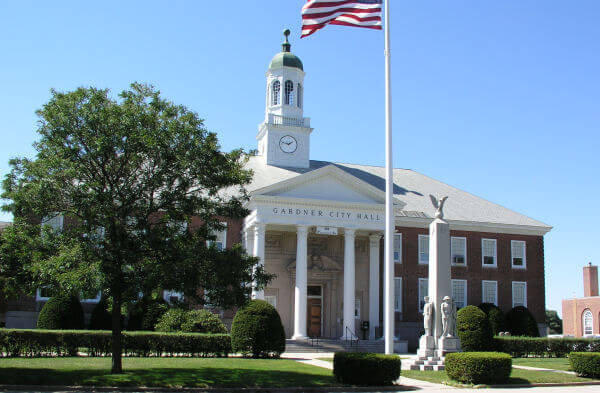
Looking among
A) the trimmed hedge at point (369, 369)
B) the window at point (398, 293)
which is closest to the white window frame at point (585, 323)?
the window at point (398, 293)

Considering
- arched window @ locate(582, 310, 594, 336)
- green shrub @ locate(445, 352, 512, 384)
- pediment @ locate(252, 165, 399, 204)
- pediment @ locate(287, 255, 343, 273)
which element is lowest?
arched window @ locate(582, 310, 594, 336)

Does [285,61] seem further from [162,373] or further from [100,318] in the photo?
[162,373]

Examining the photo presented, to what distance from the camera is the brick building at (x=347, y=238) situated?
3822 cm

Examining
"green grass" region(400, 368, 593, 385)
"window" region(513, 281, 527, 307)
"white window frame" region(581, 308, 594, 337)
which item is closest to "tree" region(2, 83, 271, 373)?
"green grass" region(400, 368, 593, 385)

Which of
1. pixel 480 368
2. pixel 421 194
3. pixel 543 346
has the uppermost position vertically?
pixel 421 194

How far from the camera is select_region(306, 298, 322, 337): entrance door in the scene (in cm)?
4250

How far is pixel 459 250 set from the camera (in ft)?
152

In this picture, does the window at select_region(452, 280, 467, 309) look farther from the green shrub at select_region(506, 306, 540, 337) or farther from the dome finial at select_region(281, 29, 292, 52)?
the dome finial at select_region(281, 29, 292, 52)

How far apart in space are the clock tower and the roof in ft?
3.10

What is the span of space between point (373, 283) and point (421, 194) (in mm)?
11495

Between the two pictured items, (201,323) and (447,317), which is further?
(201,323)

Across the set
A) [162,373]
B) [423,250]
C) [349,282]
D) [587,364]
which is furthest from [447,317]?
[423,250]

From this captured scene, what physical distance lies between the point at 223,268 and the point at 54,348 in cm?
1215

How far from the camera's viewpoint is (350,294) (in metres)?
38.0
